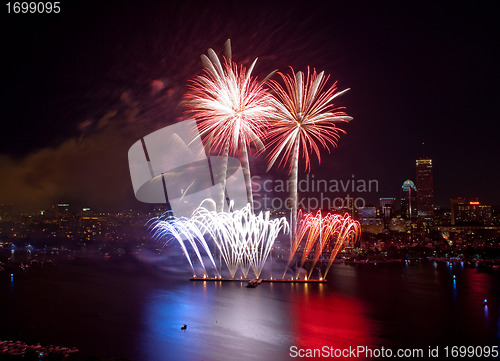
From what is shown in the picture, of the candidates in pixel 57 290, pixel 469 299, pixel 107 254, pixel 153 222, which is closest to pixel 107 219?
pixel 153 222

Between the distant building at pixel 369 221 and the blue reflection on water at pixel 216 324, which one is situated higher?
the distant building at pixel 369 221

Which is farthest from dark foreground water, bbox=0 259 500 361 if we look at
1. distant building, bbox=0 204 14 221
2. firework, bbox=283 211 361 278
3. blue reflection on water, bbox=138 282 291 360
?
distant building, bbox=0 204 14 221

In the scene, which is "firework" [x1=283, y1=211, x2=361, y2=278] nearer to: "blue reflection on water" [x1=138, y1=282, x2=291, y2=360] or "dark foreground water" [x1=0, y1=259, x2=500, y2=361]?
"dark foreground water" [x1=0, y1=259, x2=500, y2=361]

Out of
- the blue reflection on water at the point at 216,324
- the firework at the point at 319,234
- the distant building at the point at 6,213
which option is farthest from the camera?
the distant building at the point at 6,213

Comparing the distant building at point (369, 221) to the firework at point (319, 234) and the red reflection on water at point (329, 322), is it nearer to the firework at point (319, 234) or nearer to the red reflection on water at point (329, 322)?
the firework at point (319, 234)

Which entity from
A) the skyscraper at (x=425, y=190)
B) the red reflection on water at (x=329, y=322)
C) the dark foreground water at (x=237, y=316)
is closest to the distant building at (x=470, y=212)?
the skyscraper at (x=425, y=190)

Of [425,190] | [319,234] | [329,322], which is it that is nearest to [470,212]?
[425,190]

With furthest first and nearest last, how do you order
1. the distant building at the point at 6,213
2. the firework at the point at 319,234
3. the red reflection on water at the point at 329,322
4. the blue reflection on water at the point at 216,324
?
the distant building at the point at 6,213 < the firework at the point at 319,234 < the red reflection on water at the point at 329,322 < the blue reflection on water at the point at 216,324
